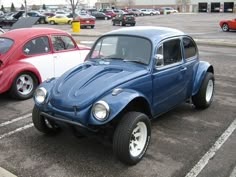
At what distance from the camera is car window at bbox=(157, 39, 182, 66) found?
214 inches

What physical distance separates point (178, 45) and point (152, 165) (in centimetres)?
241

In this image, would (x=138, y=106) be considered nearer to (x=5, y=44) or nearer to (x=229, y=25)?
(x=5, y=44)

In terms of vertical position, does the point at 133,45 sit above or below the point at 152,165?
above

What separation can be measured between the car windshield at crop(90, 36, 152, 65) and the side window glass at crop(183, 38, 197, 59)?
1.15 metres

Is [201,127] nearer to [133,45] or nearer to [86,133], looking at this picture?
[133,45]

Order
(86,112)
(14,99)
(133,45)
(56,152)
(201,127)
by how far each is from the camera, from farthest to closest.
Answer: (14,99)
(201,127)
(133,45)
(56,152)
(86,112)

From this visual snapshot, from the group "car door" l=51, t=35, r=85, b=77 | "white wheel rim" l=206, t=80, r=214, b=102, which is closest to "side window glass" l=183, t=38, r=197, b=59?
"white wheel rim" l=206, t=80, r=214, b=102

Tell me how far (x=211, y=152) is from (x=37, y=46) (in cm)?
496

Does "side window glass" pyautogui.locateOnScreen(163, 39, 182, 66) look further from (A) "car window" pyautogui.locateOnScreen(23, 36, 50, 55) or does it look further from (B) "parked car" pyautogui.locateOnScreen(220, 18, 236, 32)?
(B) "parked car" pyautogui.locateOnScreen(220, 18, 236, 32)

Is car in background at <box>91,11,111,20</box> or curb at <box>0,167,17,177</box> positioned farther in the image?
car in background at <box>91,11,111,20</box>

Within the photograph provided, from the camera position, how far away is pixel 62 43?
8.47m

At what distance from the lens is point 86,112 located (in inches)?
169

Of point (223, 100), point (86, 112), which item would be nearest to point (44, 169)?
point (86, 112)

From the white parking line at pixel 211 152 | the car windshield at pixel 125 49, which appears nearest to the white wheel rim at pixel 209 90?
the white parking line at pixel 211 152
